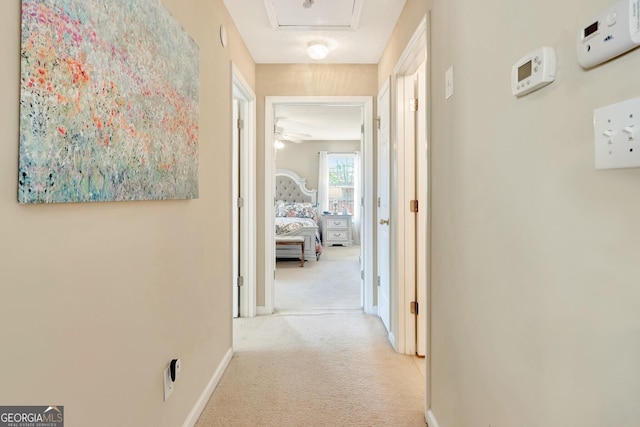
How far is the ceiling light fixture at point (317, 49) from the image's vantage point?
2.71 metres

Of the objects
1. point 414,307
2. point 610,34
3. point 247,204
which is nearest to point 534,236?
point 610,34

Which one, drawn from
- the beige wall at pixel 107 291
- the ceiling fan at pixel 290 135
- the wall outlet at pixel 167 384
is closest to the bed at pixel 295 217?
the ceiling fan at pixel 290 135

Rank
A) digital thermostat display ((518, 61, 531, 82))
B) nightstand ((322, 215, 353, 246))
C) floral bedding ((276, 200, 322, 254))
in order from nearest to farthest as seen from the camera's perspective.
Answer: digital thermostat display ((518, 61, 531, 82)) < floral bedding ((276, 200, 322, 254)) < nightstand ((322, 215, 353, 246))

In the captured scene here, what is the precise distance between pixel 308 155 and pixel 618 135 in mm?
7475

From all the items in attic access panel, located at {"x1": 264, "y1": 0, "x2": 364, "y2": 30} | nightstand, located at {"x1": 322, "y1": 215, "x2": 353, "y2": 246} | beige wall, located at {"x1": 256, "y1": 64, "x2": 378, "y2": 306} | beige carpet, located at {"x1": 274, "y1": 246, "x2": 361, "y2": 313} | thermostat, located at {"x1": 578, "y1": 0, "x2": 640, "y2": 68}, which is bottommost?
beige carpet, located at {"x1": 274, "y1": 246, "x2": 361, "y2": 313}

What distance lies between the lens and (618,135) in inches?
23.0

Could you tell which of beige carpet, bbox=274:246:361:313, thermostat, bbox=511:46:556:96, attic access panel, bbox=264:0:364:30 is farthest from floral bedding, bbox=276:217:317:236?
thermostat, bbox=511:46:556:96

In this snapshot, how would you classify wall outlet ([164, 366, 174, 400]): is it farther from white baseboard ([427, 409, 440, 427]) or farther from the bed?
the bed

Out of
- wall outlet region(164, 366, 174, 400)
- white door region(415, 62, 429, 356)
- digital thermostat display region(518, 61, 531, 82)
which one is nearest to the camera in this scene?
digital thermostat display region(518, 61, 531, 82)

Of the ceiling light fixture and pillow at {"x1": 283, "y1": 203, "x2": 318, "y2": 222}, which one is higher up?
the ceiling light fixture

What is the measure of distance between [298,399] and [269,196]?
1821 mm

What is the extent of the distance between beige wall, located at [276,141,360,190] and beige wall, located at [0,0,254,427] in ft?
19.5

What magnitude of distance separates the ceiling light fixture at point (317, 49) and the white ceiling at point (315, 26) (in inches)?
1.5

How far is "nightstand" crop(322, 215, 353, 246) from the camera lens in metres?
7.33
